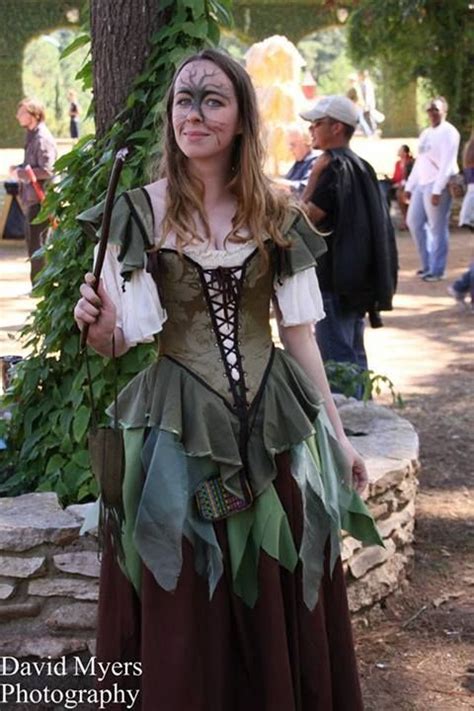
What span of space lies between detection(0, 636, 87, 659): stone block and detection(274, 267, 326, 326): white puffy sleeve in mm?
1379

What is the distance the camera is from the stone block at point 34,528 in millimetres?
3732

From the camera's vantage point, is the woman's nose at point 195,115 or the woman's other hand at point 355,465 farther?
the woman's other hand at point 355,465

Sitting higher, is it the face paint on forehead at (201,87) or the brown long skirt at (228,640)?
the face paint on forehead at (201,87)

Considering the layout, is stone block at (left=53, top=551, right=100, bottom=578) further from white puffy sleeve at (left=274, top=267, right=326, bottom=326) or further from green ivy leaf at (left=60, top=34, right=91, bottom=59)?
green ivy leaf at (left=60, top=34, right=91, bottom=59)

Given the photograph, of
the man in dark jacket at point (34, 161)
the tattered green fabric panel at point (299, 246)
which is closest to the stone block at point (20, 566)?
the tattered green fabric panel at point (299, 246)

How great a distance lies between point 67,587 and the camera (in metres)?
3.77

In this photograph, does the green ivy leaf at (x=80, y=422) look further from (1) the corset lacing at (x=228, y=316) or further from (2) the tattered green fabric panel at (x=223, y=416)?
(1) the corset lacing at (x=228, y=316)

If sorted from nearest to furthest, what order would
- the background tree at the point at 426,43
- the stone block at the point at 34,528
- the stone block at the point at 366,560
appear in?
the stone block at the point at 34,528
the stone block at the point at 366,560
the background tree at the point at 426,43

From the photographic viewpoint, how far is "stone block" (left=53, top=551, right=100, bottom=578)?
12.3ft

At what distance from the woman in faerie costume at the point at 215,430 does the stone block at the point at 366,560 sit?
1156mm

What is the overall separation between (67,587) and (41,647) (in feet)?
0.65

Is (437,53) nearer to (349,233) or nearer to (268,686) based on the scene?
(349,233)

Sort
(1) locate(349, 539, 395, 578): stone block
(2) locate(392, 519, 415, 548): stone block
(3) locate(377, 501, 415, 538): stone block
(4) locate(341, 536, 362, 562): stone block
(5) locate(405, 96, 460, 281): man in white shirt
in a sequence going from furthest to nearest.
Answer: (5) locate(405, 96, 460, 281): man in white shirt
(2) locate(392, 519, 415, 548): stone block
(3) locate(377, 501, 415, 538): stone block
(1) locate(349, 539, 395, 578): stone block
(4) locate(341, 536, 362, 562): stone block

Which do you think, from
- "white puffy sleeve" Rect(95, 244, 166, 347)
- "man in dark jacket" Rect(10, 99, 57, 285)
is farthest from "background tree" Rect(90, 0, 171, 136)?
"man in dark jacket" Rect(10, 99, 57, 285)
